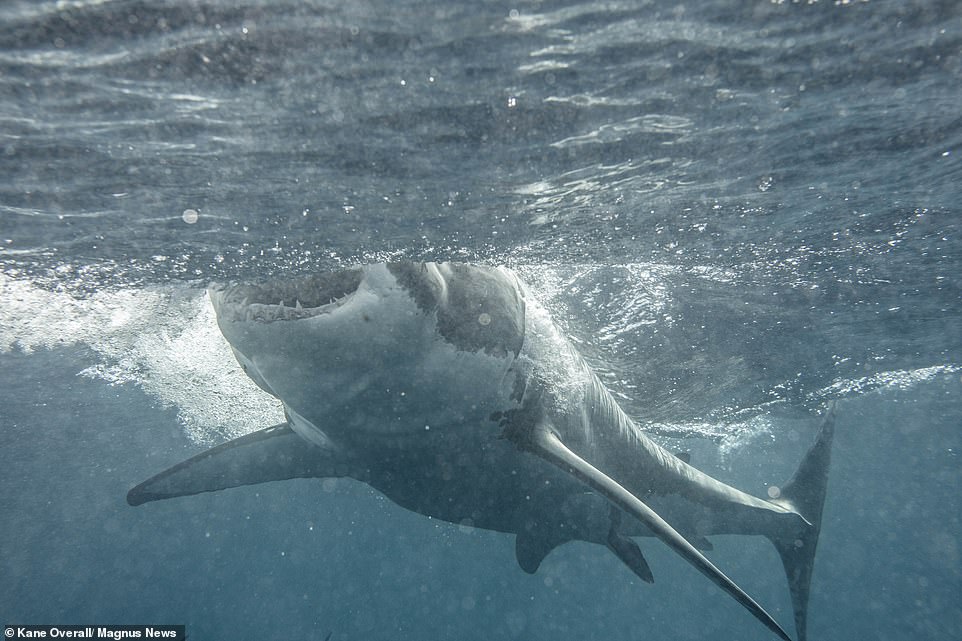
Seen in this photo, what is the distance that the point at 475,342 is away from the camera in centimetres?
455

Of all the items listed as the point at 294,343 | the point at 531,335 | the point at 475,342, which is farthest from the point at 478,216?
the point at 294,343

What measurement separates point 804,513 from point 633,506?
25.4 ft

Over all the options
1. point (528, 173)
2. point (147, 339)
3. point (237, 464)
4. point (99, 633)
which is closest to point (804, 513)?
point (528, 173)

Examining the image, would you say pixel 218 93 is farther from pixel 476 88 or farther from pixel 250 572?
pixel 250 572

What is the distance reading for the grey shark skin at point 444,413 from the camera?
12.5 feet

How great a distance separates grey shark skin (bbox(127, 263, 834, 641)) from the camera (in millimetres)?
3811

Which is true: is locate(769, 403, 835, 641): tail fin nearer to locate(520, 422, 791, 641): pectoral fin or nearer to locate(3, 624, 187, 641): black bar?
locate(520, 422, 791, 641): pectoral fin

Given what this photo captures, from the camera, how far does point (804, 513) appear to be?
396 inches

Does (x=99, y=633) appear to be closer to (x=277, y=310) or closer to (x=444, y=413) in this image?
(x=444, y=413)

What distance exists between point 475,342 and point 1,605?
235 ft

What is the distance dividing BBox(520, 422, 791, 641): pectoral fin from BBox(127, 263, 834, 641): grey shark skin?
0.01 meters

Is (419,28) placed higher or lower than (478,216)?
higher

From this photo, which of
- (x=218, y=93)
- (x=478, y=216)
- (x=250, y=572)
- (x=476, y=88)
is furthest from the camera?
(x=250, y=572)

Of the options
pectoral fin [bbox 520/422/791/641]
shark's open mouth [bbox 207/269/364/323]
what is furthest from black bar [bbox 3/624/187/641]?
shark's open mouth [bbox 207/269/364/323]
